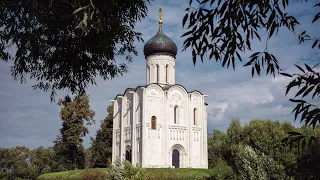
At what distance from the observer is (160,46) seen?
3325 cm

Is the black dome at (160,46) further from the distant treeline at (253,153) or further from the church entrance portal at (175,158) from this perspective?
the distant treeline at (253,153)

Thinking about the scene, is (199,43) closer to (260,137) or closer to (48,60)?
(48,60)

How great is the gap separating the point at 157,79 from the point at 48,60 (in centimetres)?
2569

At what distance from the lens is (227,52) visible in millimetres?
4387

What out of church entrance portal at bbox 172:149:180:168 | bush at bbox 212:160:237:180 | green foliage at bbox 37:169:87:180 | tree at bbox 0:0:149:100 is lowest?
green foliage at bbox 37:169:87:180

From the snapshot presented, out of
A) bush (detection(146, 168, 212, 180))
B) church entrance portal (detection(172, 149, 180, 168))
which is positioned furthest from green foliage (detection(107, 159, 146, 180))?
church entrance portal (detection(172, 149, 180, 168))

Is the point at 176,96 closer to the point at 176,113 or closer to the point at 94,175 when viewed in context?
the point at 176,113

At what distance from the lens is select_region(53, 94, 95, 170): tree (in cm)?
3556

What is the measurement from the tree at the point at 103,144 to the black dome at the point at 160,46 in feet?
26.4

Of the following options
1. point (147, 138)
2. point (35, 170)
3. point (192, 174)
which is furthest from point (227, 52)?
point (35, 170)

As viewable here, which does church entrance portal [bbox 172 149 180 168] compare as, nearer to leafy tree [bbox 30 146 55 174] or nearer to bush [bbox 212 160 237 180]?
bush [bbox 212 160 237 180]

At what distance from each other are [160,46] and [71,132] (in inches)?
423

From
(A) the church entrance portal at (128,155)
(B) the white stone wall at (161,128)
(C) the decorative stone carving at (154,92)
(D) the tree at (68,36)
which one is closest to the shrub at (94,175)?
(B) the white stone wall at (161,128)

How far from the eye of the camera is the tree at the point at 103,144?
120 feet
